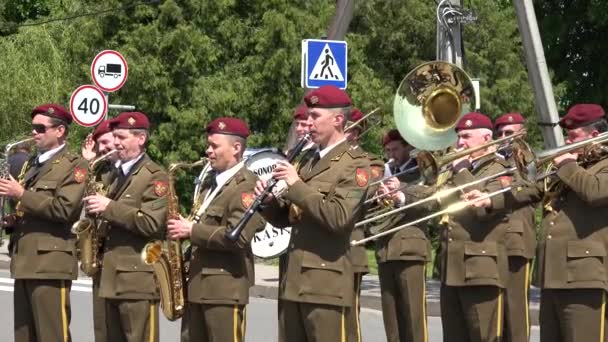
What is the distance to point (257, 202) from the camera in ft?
26.3

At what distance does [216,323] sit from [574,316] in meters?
2.13

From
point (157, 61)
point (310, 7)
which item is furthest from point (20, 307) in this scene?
point (310, 7)

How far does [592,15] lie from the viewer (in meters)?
19.8

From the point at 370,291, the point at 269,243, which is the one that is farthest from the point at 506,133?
the point at 370,291

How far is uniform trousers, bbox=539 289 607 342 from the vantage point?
8578 millimetres

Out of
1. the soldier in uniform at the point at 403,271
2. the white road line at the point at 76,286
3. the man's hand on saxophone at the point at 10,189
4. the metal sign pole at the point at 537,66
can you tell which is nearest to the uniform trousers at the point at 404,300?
the soldier in uniform at the point at 403,271

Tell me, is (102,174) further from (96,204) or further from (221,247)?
(221,247)

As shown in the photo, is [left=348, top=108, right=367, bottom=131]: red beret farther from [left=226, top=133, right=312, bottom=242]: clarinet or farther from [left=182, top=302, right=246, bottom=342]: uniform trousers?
[left=182, top=302, right=246, bottom=342]: uniform trousers

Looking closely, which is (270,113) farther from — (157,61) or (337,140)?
(337,140)

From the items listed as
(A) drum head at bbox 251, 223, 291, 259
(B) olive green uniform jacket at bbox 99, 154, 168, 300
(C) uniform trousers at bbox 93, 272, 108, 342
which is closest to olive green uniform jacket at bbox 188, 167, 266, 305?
(B) olive green uniform jacket at bbox 99, 154, 168, 300

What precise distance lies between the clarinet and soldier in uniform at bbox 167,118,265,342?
12cm

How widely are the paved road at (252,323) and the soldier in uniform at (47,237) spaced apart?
2.93 metres

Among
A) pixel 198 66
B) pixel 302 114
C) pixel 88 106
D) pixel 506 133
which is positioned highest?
pixel 198 66

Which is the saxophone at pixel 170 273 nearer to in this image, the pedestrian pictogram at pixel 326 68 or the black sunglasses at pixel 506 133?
the black sunglasses at pixel 506 133
